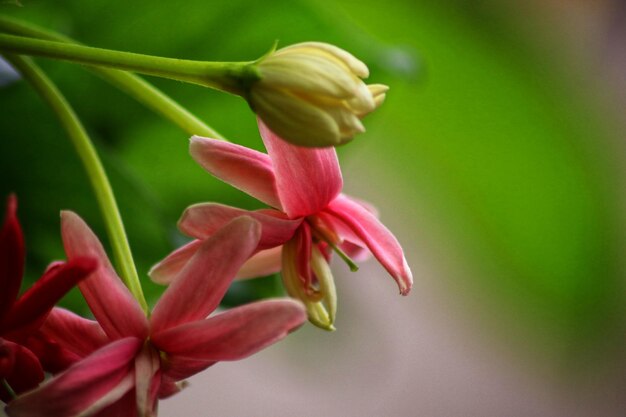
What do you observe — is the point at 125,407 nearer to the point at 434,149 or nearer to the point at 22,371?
the point at 22,371

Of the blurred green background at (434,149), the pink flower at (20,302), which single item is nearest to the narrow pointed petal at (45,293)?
the pink flower at (20,302)

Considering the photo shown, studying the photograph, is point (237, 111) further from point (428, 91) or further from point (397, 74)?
point (428, 91)

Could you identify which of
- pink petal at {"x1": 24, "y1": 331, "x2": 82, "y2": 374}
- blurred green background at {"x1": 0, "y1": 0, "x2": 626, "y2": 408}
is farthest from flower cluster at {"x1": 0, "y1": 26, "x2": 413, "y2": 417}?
blurred green background at {"x1": 0, "y1": 0, "x2": 626, "y2": 408}

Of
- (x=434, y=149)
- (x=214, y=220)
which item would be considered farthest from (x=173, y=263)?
(x=434, y=149)

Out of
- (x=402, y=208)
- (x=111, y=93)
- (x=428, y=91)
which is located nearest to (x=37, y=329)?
(x=111, y=93)

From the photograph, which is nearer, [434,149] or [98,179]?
[98,179]

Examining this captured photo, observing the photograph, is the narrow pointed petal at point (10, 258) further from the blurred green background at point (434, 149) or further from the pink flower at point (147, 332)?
the blurred green background at point (434, 149)
